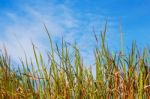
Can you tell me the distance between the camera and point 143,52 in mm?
4242

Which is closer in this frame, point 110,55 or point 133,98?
point 133,98

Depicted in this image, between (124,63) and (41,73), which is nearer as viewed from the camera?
(124,63)

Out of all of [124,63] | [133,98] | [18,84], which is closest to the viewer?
[133,98]

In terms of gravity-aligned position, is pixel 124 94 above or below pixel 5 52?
below

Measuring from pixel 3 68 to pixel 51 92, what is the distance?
0.95 metres

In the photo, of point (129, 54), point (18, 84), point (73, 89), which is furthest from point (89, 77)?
point (18, 84)

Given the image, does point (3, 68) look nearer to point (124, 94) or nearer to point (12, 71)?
point (12, 71)

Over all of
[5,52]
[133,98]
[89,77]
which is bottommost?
[133,98]

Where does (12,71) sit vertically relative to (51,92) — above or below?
above

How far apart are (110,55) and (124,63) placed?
0.60 feet

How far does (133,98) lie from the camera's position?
12.7 feet

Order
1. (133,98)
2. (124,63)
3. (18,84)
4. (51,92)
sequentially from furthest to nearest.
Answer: (18,84), (51,92), (124,63), (133,98)

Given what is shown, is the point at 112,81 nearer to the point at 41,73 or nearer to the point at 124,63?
the point at 124,63

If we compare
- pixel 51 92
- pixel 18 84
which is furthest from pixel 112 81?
pixel 18 84
